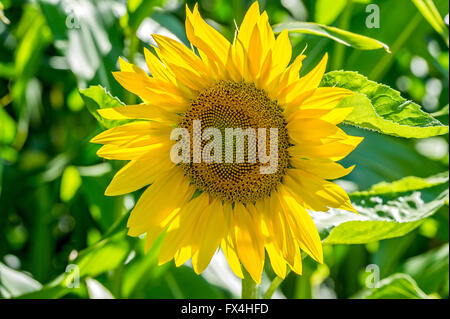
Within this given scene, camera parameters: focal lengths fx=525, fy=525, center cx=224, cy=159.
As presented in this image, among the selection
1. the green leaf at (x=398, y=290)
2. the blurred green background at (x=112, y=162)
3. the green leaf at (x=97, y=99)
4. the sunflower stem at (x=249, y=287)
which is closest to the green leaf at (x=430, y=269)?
the blurred green background at (x=112, y=162)

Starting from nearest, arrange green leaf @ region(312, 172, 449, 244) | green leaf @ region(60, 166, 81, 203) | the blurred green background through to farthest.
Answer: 1. green leaf @ region(312, 172, 449, 244)
2. the blurred green background
3. green leaf @ region(60, 166, 81, 203)

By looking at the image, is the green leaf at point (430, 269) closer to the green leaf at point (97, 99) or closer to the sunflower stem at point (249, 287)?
the sunflower stem at point (249, 287)

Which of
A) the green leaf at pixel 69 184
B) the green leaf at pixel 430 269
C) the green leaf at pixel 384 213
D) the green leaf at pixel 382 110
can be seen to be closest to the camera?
the green leaf at pixel 382 110

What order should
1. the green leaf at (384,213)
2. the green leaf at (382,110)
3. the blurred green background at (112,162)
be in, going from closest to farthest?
the green leaf at (382,110) → the green leaf at (384,213) → the blurred green background at (112,162)

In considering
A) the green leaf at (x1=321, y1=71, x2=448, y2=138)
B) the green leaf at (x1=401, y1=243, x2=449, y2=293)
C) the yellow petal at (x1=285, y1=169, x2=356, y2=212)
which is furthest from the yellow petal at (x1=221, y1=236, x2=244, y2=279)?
Result: the green leaf at (x1=401, y1=243, x2=449, y2=293)

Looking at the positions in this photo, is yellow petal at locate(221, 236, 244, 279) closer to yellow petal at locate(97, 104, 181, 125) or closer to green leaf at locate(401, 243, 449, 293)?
yellow petal at locate(97, 104, 181, 125)
